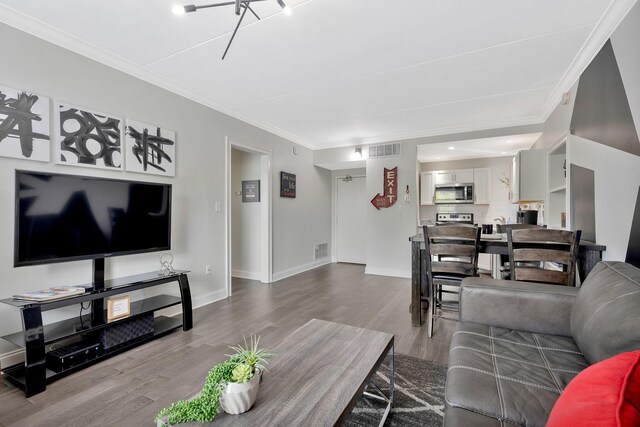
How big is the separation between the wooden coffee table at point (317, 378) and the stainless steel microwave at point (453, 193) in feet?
16.2

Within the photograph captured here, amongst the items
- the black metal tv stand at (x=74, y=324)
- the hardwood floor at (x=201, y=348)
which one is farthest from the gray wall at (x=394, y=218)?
the black metal tv stand at (x=74, y=324)

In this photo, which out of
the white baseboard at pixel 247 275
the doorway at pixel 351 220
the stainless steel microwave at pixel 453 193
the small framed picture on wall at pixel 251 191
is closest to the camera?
the small framed picture on wall at pixel 251 191

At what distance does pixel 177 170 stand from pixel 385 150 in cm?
353

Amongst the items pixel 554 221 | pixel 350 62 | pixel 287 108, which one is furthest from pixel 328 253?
pixel 350 62

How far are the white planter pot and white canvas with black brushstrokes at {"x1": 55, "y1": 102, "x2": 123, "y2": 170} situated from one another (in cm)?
245

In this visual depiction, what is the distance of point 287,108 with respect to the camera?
397 cm

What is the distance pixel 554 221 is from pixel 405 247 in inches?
83.4

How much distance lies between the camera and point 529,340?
1540 mm

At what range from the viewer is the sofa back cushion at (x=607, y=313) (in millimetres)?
1011

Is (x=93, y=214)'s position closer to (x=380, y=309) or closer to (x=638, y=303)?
(x=380, y=309)

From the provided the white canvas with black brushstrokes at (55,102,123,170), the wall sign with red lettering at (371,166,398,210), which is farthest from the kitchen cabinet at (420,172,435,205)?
the white canvas with black brushstrokes at (55,102,123,170)

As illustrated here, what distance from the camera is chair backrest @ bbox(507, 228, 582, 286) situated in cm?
217

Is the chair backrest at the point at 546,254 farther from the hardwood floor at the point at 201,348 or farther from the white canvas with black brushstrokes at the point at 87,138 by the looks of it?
the white canvas with black brushstrokes at the point at 87,138

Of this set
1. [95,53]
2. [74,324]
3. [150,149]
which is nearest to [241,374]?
[74,324]
